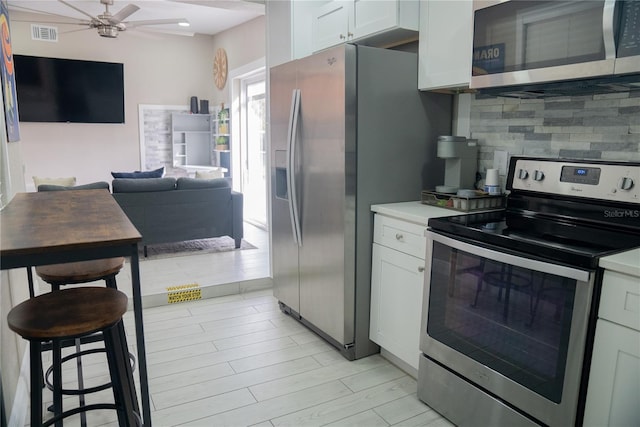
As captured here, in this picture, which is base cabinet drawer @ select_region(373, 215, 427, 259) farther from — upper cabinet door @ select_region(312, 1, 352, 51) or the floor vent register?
the floor vent register

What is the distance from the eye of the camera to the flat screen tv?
6.51 metres

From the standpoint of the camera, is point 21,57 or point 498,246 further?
point 21,57

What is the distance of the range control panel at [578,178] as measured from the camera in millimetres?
1819

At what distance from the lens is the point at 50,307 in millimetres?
1537

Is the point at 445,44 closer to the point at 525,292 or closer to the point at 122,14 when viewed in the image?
the point at 525,292

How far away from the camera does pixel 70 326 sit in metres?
1.40

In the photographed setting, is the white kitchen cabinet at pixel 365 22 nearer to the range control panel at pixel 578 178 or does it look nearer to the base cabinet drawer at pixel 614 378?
the range control panel at pixel 578 178

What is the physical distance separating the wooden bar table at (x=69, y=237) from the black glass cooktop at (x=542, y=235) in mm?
1256

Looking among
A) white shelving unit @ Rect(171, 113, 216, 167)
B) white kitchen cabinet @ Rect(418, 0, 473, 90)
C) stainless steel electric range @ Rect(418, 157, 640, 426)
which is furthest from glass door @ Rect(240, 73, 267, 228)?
stainless steel electric range @ Rect(418, 157, 640, 426)

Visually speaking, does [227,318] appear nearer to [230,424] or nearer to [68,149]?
[230,424]

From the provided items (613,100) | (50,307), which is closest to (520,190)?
(613,100)

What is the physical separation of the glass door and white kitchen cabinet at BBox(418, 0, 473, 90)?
4.16 m

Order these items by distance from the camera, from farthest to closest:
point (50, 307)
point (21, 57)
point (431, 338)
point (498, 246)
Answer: point (21, 57) < point (431, 338) < point (498, 246) < point (50, 307)

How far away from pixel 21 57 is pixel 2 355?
6.10 m
